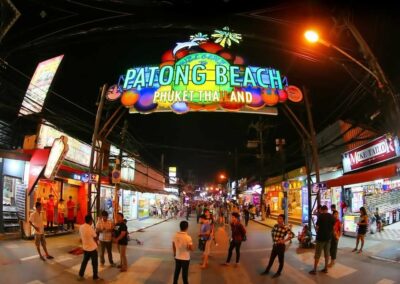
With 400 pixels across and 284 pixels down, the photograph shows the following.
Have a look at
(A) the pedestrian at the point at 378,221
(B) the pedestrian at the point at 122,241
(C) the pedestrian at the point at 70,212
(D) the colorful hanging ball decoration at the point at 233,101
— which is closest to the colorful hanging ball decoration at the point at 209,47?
(D) the colorful hanging ball decoration at the point at 233,101

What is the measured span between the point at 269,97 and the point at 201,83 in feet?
9.60

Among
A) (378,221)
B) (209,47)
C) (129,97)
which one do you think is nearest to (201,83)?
(209,47)

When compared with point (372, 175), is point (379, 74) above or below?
above

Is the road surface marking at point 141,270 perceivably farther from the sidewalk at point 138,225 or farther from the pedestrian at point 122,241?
the sidewalk at point 138,225

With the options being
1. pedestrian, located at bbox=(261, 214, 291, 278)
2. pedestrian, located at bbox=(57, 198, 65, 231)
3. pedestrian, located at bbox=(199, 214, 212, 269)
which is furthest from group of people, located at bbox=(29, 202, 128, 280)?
pedestrian, located at bbox=(57, 198, 65, 231)

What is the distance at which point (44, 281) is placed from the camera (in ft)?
32.6

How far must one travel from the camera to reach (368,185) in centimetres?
2108

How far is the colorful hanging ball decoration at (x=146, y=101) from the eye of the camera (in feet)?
53.1

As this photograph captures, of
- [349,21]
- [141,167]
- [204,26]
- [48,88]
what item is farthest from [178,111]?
[141,167]

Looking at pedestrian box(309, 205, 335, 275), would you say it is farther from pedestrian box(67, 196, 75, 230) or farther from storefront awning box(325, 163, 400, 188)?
pedestrian box(67, 196, 75, 230)

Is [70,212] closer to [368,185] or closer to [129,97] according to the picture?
[129,97]

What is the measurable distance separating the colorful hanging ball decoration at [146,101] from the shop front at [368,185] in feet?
31.7

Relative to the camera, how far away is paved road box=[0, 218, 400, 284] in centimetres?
1061

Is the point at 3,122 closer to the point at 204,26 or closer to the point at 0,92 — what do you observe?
the point at 0,92
